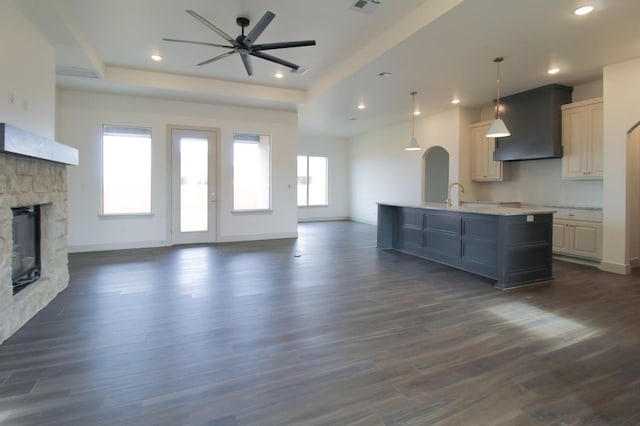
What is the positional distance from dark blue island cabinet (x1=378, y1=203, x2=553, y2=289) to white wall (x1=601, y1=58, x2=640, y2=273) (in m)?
1.34

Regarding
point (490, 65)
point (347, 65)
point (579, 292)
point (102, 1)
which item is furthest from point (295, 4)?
point (579, 292)

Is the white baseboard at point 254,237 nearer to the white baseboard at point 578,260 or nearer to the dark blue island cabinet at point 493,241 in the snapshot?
the dark blue island cabinet at point 493,241

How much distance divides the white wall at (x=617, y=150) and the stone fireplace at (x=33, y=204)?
702 centimetres

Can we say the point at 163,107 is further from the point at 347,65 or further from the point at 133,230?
the point at 347,65

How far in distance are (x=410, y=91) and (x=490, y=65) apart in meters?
1.58

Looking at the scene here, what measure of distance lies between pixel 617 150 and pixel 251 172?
656 centimetres

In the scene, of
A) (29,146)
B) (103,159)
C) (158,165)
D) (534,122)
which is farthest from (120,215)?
(534,122)

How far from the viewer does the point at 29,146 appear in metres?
2.84

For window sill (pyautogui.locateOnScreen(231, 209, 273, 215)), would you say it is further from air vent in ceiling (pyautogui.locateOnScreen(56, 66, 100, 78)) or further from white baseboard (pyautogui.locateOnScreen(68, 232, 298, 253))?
air vent in ceiling (pyautogui.locateOnScreen(56, 66, 100, 78))

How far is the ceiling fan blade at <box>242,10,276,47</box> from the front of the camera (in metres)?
3.36

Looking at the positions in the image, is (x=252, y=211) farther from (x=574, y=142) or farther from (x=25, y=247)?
(x=574, y=142)

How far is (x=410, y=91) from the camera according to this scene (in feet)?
20.9

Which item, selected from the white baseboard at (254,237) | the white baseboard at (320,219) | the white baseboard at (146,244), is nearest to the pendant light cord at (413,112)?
the white baseboard at (254,237)

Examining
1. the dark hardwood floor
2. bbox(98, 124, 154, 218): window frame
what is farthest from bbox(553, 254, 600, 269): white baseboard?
bbox(98, 124, 154, 218): window frame
